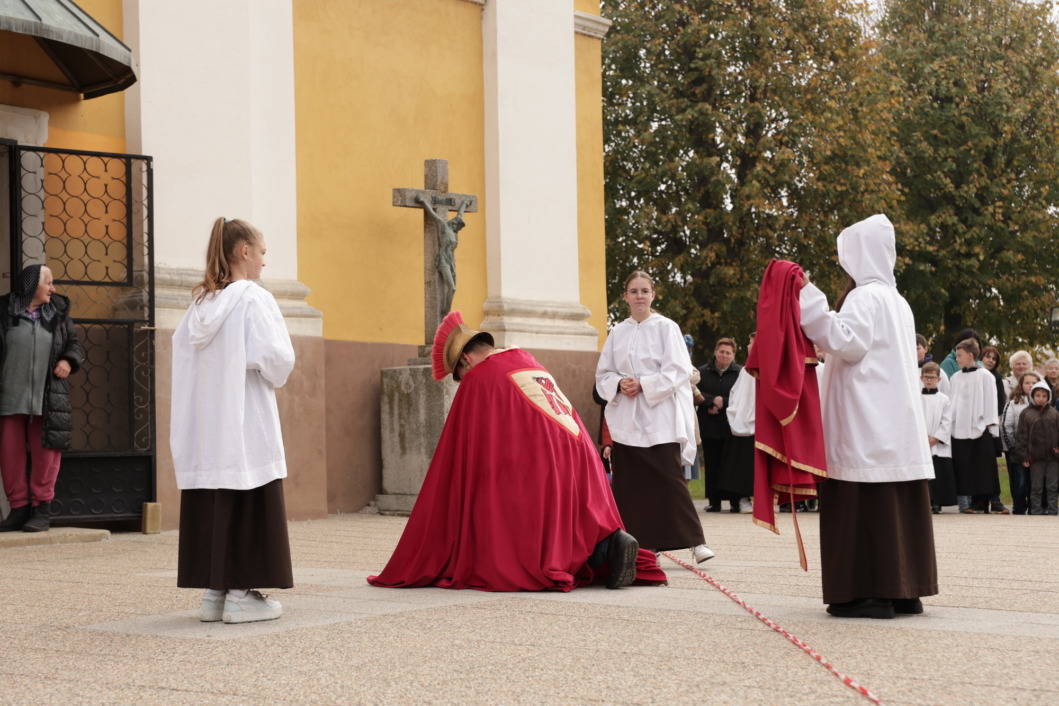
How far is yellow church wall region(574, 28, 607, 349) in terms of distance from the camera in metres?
17.0

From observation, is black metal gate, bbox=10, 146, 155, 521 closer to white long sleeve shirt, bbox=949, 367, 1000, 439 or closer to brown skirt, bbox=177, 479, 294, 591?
brown skirt, bbox=177, 479, 294, 591

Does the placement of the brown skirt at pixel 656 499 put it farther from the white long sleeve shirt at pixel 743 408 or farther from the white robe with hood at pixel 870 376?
the white long sleeve shirt at pixel 743 408

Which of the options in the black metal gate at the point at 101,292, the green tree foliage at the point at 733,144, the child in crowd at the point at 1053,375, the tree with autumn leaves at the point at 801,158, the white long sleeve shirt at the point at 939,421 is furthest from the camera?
the tree with autumn leaves at the point at 801,158

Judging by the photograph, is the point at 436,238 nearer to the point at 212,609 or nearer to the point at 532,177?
the point at 532,177

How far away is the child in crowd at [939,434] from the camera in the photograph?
48.7 feet

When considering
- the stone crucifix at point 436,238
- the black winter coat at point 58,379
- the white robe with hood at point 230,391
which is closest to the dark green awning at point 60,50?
→ the black winter coat at point 58,379

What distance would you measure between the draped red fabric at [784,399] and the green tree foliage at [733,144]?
1931 centimetres

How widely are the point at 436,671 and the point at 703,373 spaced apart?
11065 millimetres

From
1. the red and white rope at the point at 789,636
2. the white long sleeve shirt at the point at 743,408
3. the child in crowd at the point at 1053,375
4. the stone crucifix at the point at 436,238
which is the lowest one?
the red and white rope at the point at 789,636

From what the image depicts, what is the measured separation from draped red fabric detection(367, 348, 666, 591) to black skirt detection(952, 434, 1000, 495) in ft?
26.9

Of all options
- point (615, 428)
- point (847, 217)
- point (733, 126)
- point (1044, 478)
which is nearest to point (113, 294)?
point (615, 428)

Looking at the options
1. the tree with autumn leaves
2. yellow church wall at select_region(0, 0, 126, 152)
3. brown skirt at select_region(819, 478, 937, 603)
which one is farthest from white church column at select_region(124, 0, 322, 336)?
the tree with autumn leaves

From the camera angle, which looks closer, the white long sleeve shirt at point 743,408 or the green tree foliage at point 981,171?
the white long sleeve shirt at point 743,408

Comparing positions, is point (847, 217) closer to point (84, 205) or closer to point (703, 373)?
point (703, 373)
